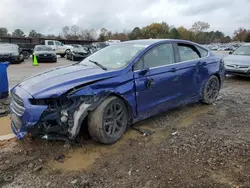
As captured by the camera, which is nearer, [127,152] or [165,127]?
[127,152]

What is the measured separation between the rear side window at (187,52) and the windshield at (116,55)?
1008 mm

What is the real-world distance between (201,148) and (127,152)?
43.5 inches

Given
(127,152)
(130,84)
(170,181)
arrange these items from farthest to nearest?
(130,84), (127,152), (170,181)

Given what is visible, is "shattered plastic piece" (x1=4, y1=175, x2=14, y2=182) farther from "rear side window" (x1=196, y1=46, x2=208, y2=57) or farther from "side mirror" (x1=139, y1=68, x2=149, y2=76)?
"rear side window" (x1=196, y1=46, x2=208, y2=57)

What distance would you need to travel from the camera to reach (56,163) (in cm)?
325

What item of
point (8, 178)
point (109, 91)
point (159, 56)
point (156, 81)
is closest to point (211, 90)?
point (159, 56)

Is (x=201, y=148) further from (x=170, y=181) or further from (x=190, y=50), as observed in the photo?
(x=190, y=50)

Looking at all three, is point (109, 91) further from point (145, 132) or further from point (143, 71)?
point (145, 132)

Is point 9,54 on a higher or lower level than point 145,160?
higher

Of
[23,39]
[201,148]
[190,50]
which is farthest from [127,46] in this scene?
[23,39]

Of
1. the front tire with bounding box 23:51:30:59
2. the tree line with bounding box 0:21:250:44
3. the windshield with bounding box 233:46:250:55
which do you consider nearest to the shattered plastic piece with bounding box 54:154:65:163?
the windshield with bounding box 233:46:250:55

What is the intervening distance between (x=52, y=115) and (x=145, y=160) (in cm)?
139

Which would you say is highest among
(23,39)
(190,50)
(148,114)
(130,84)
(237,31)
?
(237,31)

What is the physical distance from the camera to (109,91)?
11.9 feet
